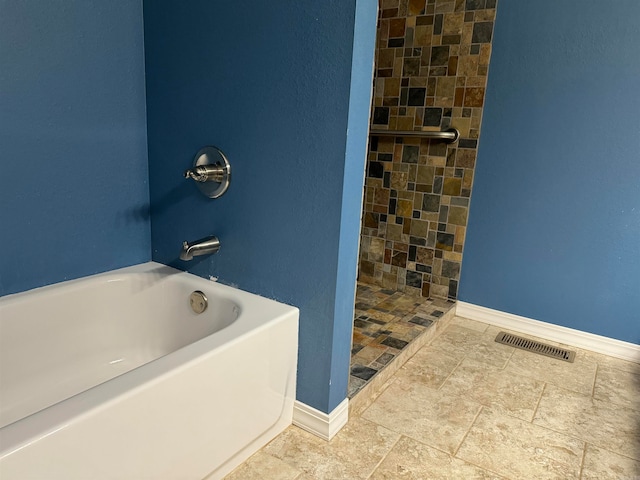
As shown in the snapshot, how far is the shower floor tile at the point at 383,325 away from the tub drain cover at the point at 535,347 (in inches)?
12.7

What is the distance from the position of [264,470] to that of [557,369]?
141 cm

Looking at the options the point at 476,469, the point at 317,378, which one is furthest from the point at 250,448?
the point at 476,469

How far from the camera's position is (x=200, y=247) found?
164 cm

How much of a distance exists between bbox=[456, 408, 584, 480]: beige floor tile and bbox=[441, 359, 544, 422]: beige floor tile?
86mm

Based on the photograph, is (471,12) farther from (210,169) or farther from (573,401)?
(573,401)

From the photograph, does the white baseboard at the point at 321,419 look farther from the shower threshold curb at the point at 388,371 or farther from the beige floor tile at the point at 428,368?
the beige floor tile at the point at 428,368

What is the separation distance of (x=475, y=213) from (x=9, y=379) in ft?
7.07

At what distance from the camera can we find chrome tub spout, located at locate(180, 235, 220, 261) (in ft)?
5.29

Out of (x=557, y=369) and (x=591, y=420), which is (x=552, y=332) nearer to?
(x=557, y=369)

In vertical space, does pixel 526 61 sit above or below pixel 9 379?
above

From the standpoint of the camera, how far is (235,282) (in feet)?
5.53

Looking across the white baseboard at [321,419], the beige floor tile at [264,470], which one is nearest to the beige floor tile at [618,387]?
the white baseboard at [321,419]

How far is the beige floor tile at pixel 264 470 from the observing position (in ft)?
4.52

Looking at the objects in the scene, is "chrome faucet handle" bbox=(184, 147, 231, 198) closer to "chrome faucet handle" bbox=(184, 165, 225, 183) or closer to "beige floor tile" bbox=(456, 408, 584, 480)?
"chrome faucet handle" bbox=(184, 165, 225, 183)
